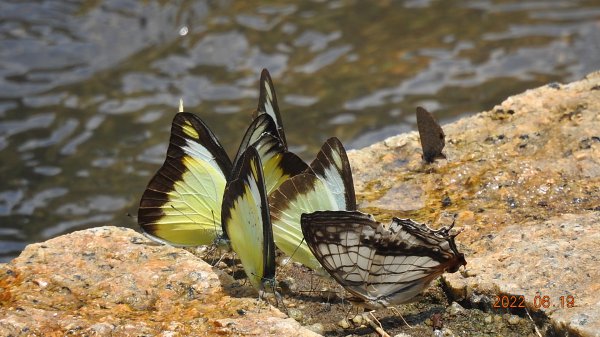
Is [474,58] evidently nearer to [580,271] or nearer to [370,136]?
[370,136]

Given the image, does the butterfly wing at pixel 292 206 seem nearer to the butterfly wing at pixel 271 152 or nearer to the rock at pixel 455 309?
the butterfly wing at pixel 271 152

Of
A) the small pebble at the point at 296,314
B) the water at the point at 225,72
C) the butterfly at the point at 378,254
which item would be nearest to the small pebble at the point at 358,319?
the butterfly at the point at 378,254

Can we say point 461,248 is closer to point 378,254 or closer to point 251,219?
point 378,254

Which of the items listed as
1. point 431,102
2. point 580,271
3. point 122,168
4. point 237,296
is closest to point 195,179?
point 237,296

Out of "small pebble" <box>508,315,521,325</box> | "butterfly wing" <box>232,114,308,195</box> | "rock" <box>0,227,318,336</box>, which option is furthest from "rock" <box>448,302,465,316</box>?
"butterfly wing" <box>232,114,308,195</box>

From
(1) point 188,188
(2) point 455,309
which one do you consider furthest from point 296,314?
(1) point 188,188
